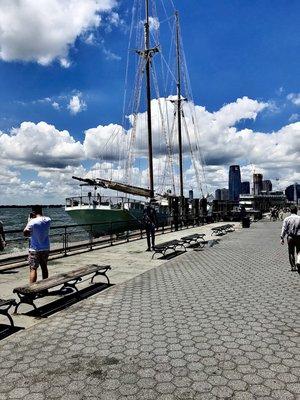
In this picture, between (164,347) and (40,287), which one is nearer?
(164,347)

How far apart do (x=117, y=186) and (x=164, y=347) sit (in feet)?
95.8

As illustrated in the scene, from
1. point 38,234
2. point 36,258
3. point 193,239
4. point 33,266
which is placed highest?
point 38,234

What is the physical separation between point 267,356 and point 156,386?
5.32 feet

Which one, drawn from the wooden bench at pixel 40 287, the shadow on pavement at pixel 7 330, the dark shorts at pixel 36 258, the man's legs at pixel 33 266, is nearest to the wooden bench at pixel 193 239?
the wooden bench at pixel 40 287

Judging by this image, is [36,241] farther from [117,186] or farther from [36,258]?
[117,186]

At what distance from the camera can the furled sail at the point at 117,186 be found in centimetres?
3372

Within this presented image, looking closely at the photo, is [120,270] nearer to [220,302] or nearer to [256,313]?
[220,302]

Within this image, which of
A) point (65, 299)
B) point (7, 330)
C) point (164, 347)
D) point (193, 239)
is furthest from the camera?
point (193, 239)

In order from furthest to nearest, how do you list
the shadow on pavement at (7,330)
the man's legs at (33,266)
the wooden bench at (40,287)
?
the man's legs at (33,266), the wooden bench at (40,287), the shadow on pavement at (7,330)

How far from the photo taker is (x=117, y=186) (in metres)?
33.9

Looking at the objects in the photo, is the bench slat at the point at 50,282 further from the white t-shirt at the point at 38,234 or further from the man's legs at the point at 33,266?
A: the white t-shirt at the point at 38,234

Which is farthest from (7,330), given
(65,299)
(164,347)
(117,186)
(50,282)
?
(117,186)

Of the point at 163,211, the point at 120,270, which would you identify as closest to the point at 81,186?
the point at 163,211

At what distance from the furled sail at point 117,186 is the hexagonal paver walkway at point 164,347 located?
25.2 meters
